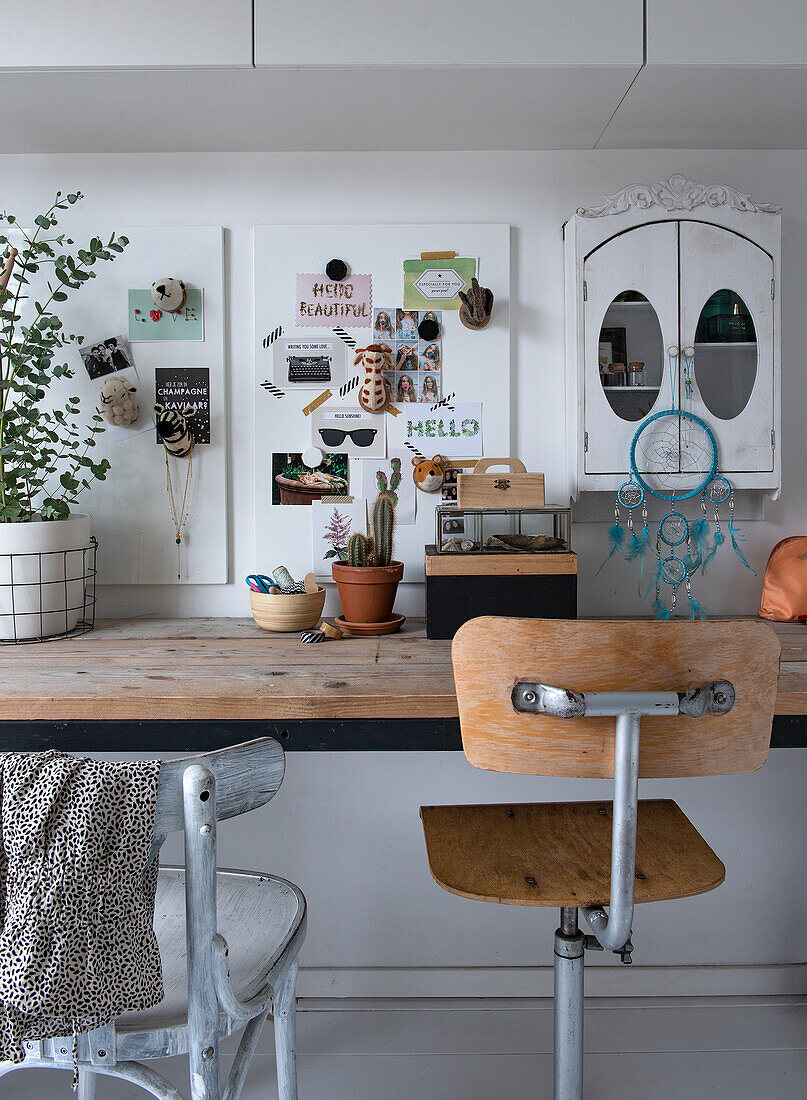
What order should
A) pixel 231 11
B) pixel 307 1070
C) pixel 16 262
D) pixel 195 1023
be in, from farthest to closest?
pixel 16 262, pixel 307 1070, pixel 231 11, pixel 195 1023

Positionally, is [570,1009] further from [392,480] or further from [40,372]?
[40,372]

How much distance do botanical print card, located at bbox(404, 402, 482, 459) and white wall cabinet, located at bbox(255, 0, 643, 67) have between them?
0.70 m

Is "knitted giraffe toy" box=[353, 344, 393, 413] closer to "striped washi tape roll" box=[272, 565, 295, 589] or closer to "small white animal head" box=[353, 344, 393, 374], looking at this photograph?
"small white animal head" box=[353, 344, 393, 374]

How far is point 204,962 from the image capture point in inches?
34.3

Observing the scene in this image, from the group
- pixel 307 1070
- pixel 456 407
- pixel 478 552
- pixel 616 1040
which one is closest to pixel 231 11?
pixel 456 407

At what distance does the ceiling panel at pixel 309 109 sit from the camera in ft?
5.10

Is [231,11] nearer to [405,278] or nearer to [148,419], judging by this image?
[405,278]

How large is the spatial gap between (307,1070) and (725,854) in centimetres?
106

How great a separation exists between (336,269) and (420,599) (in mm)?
785

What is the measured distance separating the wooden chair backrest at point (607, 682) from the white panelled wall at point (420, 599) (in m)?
0.96

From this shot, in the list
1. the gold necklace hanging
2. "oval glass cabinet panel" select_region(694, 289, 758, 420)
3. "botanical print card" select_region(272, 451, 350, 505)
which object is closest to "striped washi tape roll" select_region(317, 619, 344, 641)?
"botanical print card" select_region(272, 451, 350, 505)

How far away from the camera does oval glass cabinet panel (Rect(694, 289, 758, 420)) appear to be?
1752mm

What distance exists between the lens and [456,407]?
6.19 ft

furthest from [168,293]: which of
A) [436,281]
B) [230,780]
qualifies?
[230,780]
